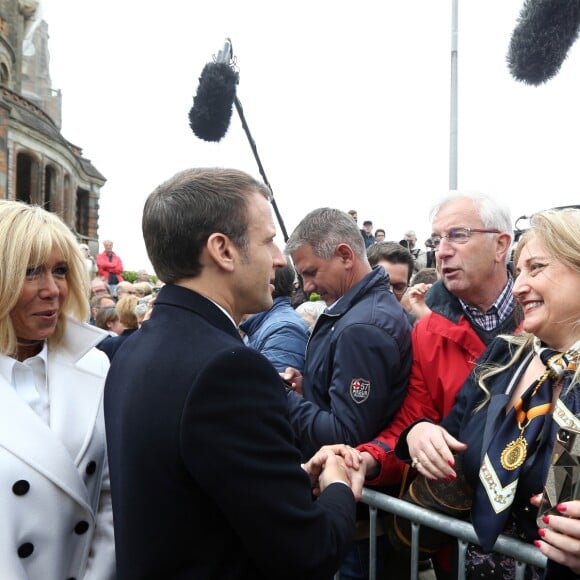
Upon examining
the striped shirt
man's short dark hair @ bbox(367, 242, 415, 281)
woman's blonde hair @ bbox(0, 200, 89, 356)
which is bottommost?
man's short dark hair @ bbox(367, 242, 415, 281)

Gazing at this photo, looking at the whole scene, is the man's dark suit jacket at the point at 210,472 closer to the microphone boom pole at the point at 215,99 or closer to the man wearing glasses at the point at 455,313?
the man wearing glasses at the point at 455,313

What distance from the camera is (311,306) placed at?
495 cm

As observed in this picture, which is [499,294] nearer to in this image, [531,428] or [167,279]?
[531,428]

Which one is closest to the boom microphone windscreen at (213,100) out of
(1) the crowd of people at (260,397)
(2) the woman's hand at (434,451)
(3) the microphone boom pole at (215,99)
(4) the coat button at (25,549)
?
(3) the microphone boom pole at (215,99)

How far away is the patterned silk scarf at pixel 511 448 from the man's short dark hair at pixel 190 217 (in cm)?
97

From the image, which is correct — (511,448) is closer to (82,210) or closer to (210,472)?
(210,472)

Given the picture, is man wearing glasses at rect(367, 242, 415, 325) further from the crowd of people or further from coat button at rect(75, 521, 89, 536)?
coat button at rect(75, 521, 89, 536)

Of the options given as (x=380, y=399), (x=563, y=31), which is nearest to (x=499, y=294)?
(x=380, y=399)

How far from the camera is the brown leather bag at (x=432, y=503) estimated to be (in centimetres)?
185

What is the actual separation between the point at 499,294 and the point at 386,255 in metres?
2.02

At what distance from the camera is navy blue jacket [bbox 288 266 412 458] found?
2.24m

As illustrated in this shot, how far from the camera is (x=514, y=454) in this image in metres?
1.59

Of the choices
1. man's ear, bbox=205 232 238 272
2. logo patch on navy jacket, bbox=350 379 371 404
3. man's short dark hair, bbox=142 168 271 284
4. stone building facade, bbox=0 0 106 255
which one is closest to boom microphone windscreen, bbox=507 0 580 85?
logo patch on navy jacket, bbox=350 379 371 404

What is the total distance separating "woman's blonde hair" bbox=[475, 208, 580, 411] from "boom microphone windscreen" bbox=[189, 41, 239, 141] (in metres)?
2.84
